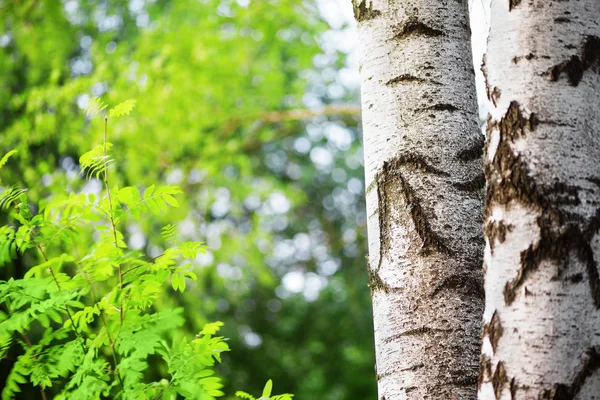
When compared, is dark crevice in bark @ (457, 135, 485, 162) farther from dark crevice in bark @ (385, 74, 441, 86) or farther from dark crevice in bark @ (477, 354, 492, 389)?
dark crevice in bark @ (477, 354, 492, 389)

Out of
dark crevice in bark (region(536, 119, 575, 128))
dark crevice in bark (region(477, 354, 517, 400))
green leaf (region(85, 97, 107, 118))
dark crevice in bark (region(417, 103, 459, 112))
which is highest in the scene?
green leaf (region(85, 97, 107, 118))

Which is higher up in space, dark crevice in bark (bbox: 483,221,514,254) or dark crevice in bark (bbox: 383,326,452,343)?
dark crevice in bark (bbox: 483,221,514,254)

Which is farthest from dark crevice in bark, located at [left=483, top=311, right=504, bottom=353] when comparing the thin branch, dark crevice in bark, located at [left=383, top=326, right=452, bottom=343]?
the thin branch

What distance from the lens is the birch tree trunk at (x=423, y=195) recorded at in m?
1.22

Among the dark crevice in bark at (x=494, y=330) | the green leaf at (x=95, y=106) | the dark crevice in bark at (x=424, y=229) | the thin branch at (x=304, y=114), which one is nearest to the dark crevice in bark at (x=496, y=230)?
the dark crevice in bark at (x=494, y=330)

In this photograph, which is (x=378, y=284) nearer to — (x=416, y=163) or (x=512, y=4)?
(x=416, y=163)

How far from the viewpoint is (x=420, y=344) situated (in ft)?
4.02

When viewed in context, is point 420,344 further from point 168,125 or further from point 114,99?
point 168,125

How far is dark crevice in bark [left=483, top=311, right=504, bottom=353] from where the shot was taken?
0.99 m

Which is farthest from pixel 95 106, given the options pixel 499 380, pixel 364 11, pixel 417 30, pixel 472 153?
pixel 499 380

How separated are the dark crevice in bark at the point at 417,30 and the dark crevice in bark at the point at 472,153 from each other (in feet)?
0.84

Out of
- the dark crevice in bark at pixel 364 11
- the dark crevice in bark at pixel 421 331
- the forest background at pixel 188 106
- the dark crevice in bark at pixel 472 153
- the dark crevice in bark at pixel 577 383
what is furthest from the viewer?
the forest background at pixel 188 106

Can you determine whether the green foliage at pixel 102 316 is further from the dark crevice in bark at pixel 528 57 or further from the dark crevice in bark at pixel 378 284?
the dark crevice in bark at pixel 528 57

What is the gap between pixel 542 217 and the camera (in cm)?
97
